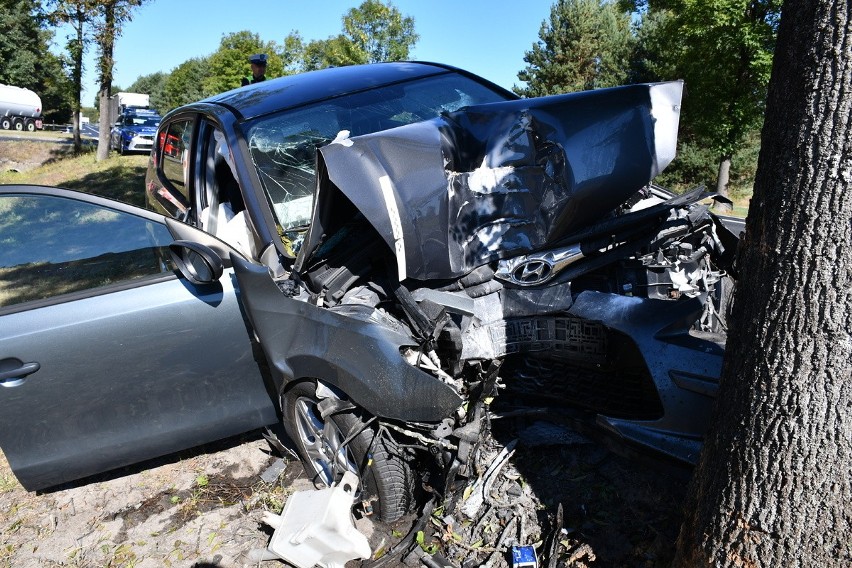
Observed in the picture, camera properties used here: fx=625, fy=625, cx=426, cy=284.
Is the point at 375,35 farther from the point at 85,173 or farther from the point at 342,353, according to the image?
the point at 342,353

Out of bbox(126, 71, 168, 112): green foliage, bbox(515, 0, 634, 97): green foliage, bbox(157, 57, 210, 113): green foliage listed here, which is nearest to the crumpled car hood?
bbox(515, 0, 634, 97): green foliage

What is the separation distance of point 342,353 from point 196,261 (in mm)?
865

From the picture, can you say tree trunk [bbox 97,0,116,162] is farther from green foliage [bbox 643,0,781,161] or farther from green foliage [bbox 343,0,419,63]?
green foliage [bbox 643,0,781,161]

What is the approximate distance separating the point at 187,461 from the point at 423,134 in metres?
2.27

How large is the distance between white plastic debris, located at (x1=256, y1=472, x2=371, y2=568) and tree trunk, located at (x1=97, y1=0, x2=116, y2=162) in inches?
635

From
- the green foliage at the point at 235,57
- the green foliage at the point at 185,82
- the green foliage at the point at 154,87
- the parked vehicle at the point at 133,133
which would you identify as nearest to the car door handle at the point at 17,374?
the parked vehicle at the point at 133,133

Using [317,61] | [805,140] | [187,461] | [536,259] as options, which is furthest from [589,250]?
[317,61]

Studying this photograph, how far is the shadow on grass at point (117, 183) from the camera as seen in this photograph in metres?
11.2

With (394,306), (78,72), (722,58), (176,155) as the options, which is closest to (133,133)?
(78,72)

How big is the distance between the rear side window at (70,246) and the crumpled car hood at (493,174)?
819 millimetres

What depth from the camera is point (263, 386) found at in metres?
3.15

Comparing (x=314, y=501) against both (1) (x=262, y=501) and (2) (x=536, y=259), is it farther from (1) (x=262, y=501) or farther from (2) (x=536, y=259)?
(2) (x=536, y=259)

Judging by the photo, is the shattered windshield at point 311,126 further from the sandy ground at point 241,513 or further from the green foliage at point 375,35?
the green foliage at point 375,35

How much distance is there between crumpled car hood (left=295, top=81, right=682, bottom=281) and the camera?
2.67m
